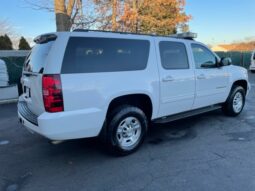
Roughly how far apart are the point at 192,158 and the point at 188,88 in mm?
1492

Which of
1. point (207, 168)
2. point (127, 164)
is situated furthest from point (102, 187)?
point (207, 168)

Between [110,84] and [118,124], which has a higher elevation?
[110,84]

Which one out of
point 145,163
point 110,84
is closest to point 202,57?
point 110,84

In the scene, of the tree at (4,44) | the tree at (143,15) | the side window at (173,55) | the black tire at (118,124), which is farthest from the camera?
the tree at (4,44)

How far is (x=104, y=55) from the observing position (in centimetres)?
359

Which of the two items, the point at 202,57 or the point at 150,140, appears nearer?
the point at 150,140

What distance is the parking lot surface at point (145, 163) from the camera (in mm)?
3076

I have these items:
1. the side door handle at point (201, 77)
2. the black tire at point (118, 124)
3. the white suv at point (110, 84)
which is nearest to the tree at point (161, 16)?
the side door handle at point (201, 77)

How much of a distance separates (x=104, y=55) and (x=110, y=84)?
1.52 ft

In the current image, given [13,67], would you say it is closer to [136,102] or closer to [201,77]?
[136,102]

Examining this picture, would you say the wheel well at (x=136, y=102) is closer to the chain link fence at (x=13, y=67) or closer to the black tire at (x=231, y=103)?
the black tire at (x=231, y=103)

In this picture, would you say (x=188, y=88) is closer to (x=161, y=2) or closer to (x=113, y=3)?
(x=113, y=3)

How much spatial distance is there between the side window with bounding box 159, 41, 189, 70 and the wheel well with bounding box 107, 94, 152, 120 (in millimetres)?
735

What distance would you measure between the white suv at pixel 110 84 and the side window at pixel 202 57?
0.09 ft
